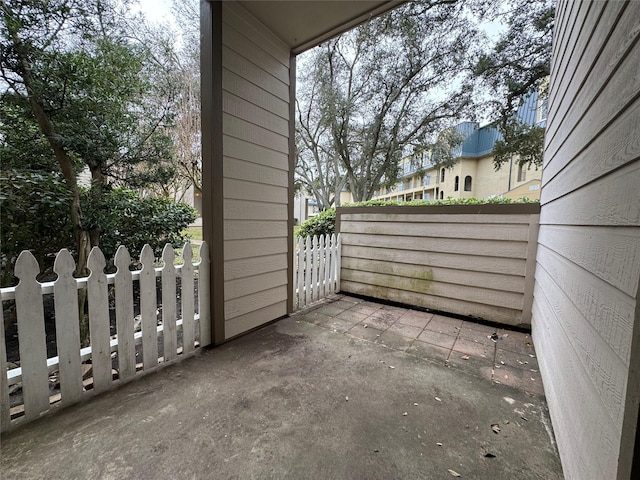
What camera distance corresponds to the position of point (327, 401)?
5.32ft

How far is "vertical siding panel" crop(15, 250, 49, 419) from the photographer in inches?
53.7

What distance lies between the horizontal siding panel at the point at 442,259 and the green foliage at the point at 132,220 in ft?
7.76

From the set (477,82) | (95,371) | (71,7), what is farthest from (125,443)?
(477,82)

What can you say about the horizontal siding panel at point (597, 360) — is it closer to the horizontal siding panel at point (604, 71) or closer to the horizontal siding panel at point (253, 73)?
the horizontal siding panel at point (604, 71)

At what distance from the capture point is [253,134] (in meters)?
2.51

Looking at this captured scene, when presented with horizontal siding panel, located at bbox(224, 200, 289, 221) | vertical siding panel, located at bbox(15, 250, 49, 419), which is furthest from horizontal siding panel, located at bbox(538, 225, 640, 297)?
vertical siding panel, located at bbox(15, 250, 49, 419)

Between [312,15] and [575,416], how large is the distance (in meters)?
3.27

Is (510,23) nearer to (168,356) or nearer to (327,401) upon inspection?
(327,401)

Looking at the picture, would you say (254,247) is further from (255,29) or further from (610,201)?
(610,201)

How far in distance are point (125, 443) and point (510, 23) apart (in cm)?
741

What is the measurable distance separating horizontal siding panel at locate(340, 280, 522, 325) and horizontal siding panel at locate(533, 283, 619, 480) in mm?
1178

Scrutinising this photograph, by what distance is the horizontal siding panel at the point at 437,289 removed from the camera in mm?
2887

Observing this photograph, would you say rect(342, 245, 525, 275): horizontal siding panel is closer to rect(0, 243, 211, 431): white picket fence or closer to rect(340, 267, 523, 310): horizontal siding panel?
rect(340, 267, 523, 310): horizontal siding panel

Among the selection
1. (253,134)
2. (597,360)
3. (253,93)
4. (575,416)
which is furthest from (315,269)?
(597,360)
